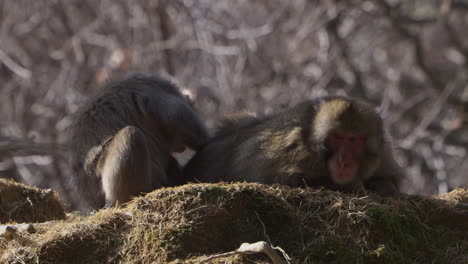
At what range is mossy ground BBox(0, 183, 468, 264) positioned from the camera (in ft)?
15.3

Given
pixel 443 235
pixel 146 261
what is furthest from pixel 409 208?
pixel 146 261

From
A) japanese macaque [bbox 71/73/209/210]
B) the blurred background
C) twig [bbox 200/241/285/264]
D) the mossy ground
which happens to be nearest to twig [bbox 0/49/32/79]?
the blurred background

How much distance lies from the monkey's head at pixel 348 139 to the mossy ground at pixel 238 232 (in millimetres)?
628

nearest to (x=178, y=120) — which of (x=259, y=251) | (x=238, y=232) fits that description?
(x=238, y=232)

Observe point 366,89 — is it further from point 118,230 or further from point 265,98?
point 118,230

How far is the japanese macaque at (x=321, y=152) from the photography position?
5.97m

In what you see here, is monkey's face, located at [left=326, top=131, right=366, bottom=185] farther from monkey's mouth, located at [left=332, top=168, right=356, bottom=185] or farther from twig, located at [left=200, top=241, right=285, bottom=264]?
twig, located at [left=200, top=241, right=285, bottom=264]

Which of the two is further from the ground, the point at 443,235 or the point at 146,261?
the point at 146,261

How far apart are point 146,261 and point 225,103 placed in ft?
26.5

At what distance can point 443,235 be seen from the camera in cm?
530

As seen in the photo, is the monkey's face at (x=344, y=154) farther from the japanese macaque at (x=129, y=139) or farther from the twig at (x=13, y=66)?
the twig at (x=13, y=66)

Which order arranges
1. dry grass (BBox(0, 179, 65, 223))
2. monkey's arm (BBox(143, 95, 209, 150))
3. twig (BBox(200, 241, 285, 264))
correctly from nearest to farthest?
twig (BBox(200, 241, 285, 264)) → dry grass (BBox(0, 179, 65, 223)) → monkey's arm (BBox(143, 95, 209, 150))

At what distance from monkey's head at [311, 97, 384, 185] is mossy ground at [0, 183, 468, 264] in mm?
628

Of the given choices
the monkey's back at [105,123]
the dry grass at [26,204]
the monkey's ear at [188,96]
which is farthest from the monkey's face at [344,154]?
the dry grass at [26,204]
